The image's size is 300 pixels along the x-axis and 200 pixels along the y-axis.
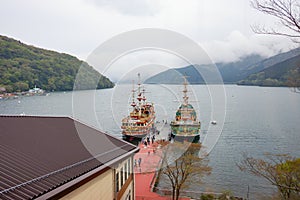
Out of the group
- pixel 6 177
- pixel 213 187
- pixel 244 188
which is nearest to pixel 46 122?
pixel 6 177

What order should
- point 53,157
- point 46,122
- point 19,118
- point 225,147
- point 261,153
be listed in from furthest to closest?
point 225,147 → point 261,153 → point 46,122 → point 19,118 → point 53,157

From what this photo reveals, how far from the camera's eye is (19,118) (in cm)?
721

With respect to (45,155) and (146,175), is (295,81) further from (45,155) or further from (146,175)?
(146,175)

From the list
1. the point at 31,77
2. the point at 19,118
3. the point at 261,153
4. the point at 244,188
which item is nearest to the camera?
the point at 19,118

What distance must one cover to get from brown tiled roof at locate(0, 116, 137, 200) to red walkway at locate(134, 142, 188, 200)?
5544 millimetres

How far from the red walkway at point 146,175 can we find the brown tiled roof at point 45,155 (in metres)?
5.54

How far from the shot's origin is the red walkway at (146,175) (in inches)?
507

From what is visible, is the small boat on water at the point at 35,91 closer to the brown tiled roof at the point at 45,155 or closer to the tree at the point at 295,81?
the brown tiled roof at the point at 45,155

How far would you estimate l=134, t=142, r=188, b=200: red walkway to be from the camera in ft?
42.3

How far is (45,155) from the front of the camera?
528cm

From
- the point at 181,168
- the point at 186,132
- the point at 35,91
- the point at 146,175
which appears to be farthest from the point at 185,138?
the point at 35,91

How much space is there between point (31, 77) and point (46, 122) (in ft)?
298

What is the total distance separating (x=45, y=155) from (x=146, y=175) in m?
11.7

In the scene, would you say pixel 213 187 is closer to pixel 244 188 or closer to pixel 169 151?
pixel 244 188
